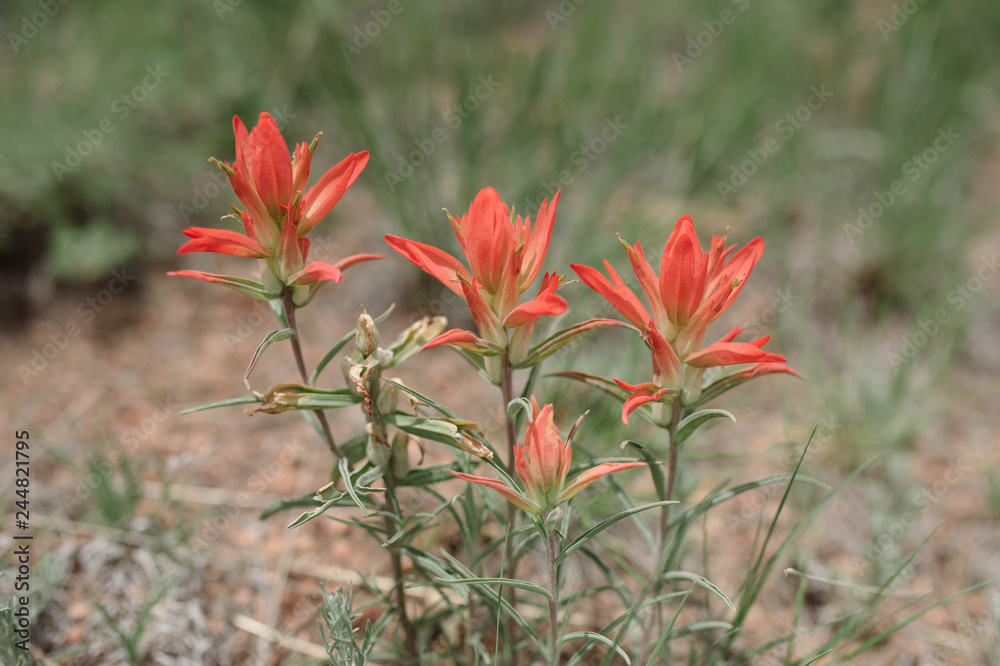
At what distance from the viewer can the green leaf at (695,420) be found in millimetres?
984

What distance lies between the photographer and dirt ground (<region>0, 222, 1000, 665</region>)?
1565mm

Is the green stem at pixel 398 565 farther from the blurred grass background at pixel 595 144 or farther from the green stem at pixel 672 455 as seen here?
the blurred grass background at pixel 595 144

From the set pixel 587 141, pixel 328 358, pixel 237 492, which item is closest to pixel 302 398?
pixel 328 358

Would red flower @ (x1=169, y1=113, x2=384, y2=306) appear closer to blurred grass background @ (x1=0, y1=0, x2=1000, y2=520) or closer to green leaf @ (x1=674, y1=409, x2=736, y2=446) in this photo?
green leaf @ (x1=674, y1=409, x2=736, y2=446)

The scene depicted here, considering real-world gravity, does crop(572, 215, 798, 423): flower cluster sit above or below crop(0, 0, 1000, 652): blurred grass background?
below

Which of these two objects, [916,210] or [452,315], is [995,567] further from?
[452,315]

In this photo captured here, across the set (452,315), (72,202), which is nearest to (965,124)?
(452,315)

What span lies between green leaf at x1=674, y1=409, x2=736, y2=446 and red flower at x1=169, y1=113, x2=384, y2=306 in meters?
0.56

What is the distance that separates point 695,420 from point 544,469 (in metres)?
0.26

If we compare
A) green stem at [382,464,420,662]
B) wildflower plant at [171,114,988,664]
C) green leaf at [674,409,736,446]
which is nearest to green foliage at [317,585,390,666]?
wildflower plant at [171,114,988,664]

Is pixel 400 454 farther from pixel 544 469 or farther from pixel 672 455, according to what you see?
pixel 672 455

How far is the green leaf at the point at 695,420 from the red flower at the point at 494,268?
28 centimetres

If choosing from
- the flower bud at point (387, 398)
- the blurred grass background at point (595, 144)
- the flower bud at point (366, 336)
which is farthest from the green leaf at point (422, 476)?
the blurred grass background at point (595, 144)

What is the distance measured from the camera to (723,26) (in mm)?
3988
